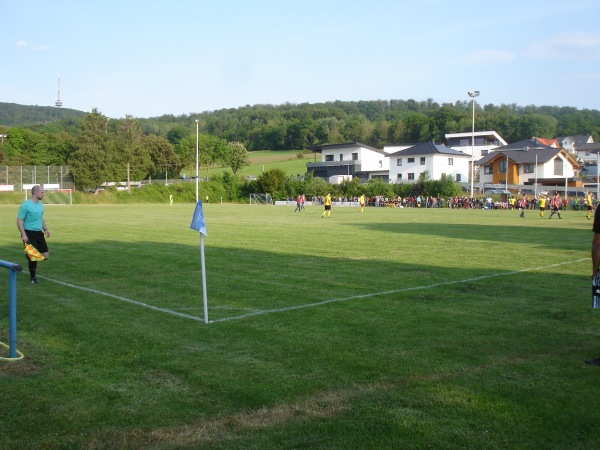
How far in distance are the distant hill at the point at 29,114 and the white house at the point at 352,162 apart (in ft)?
265


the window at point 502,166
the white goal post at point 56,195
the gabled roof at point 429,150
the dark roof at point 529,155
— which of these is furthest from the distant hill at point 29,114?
the window at point 502,166

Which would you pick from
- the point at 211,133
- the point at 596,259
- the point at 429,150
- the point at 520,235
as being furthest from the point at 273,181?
the point at 596,259

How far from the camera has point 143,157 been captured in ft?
307

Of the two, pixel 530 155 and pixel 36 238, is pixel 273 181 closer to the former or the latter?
pixel 530 155

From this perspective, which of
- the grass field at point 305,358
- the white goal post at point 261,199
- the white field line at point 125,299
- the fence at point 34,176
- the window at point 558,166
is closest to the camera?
the grass field at point 305,358

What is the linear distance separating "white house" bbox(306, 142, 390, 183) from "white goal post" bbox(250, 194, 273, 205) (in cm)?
1915

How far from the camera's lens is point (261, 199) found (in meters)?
86.6

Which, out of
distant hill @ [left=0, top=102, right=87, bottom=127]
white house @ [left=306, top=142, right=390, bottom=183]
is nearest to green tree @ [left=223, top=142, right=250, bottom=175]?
white house @ [left=306, top=142, right=390, bottom=183]

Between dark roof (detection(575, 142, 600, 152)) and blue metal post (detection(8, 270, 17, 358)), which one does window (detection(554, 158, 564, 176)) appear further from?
blue metal post (detection(8, 270, 17, 358))

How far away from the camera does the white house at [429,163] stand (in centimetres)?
8775

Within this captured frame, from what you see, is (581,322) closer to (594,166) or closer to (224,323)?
(224,323)

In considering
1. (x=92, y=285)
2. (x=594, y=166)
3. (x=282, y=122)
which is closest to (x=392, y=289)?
(x=92, y=285)

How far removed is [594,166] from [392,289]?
4397 inches

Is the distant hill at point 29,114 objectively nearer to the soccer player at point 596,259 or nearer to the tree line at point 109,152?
the tree line at point 109,152
